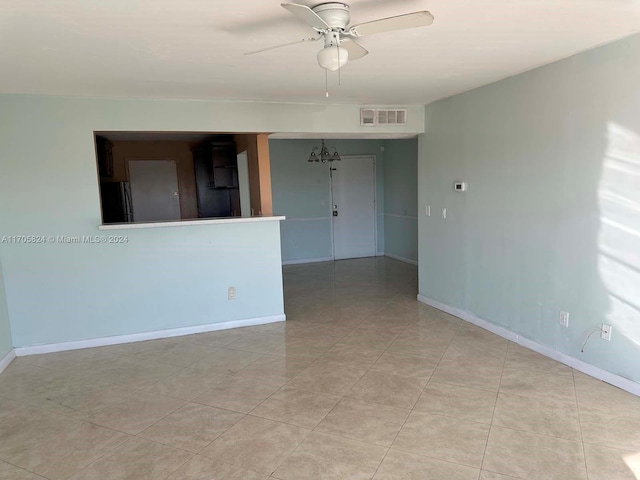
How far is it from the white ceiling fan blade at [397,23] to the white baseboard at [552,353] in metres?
2.60

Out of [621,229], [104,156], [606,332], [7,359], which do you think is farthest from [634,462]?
[104,156]

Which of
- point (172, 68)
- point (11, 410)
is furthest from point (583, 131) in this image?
point (11, 410)

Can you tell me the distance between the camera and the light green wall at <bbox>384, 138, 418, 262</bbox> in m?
7.17

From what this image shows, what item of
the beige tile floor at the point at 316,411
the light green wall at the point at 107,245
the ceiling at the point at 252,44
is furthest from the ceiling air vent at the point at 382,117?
the beige tile floor at the point at 316,411

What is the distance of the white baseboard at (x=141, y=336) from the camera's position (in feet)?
12.6

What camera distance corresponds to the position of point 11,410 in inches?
112

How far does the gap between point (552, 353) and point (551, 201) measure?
3.90 feet

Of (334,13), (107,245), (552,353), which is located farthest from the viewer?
(107,245)

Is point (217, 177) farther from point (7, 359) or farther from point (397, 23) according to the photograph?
point (397, 23)

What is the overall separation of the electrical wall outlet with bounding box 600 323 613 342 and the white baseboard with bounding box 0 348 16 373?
179 inches

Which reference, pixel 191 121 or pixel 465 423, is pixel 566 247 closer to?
pixel 465 423

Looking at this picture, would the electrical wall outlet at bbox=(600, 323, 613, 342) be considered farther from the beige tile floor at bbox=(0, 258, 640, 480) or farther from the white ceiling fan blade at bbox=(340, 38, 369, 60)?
the white ceiling fan blade at bbox=(340, 38, 369, 60)

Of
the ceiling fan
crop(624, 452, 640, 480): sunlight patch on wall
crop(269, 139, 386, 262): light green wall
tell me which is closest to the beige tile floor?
crop(624, 452, 640, 480): sunlight patch on wall

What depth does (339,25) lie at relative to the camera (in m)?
2.06
